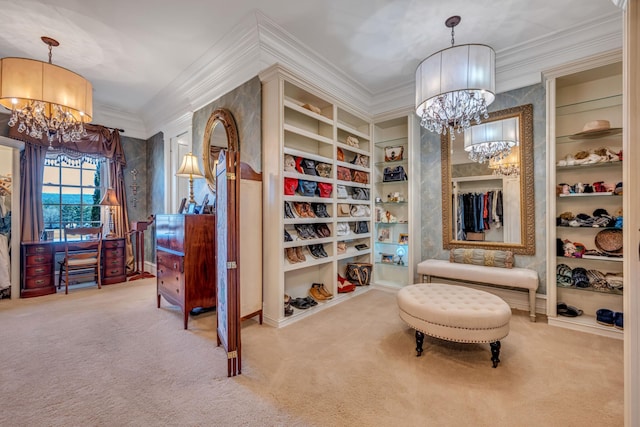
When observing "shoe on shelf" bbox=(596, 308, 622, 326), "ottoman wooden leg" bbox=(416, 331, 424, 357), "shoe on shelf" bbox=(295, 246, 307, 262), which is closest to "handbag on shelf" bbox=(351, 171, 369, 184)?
"shoe on shelf" bbox=(295, 246, 307, 262)

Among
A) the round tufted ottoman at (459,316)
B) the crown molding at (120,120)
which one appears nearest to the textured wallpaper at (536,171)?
the round tufted ottoman at (459,316)

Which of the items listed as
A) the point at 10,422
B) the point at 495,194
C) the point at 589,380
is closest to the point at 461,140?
the point at 495,194

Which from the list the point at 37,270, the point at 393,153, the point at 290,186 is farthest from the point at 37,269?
the point at 393,153

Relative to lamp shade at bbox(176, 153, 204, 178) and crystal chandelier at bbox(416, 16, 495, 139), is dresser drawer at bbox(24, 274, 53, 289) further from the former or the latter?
crystal chandelier at bbox(416, 16, 495, 139)

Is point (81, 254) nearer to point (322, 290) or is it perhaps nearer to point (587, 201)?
point (322, 290)

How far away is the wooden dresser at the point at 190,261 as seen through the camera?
109 inches

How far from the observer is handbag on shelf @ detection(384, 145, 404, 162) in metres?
4.32

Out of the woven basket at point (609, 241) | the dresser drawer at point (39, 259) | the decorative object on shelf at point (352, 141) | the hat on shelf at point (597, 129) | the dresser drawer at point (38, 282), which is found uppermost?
the decorative object on shelf at point (352, 141)

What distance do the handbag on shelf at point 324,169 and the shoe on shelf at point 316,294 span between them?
1.52 m

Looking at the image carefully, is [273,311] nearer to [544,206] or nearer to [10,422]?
[10,422]

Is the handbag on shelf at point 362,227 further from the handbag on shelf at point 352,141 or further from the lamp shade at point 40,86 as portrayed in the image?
the lamp shade at point 40,86

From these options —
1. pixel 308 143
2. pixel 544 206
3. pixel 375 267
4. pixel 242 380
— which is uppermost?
pixel 308 143

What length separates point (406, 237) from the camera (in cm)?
420

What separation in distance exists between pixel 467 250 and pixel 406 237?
881mm
